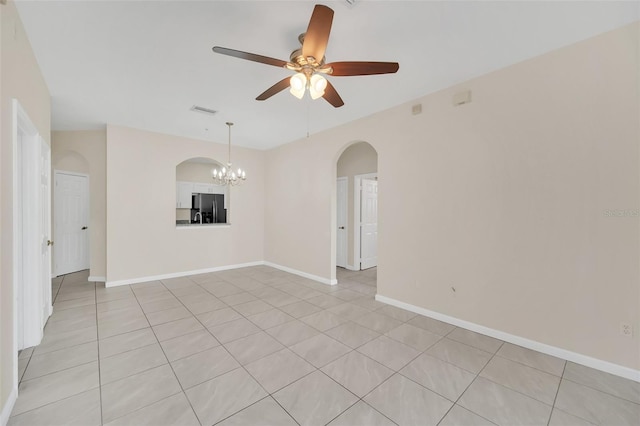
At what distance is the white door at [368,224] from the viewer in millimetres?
6156

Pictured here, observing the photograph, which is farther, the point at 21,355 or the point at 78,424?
the point at 21,355

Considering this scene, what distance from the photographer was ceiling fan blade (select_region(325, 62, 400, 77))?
6.38 ft

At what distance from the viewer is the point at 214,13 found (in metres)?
2.08

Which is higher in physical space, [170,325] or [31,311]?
[31,311]

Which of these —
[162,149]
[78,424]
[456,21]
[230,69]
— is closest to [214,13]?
[230,69]

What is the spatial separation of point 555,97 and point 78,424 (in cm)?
460

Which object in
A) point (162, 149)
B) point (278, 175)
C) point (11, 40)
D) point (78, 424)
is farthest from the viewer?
point (278, 175)

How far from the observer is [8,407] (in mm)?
1773

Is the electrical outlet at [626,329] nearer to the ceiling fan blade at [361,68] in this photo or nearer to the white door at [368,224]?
the ceiling fan blade at [361,68]

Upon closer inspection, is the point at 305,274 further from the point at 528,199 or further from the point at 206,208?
the point at 206,208

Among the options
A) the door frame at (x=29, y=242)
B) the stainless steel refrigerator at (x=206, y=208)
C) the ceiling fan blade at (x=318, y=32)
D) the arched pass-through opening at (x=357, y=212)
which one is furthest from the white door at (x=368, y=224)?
the door frame at (x=29, y=242)

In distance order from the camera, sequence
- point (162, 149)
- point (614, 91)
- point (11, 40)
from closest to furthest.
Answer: point (11, 40)
point (614, 91)
point (162, 149)

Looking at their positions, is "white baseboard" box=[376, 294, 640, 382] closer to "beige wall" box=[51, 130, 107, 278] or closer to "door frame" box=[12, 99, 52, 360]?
"door frame" box=[12, 99, 52, 360]

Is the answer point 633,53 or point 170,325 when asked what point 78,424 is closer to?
point 170,325
